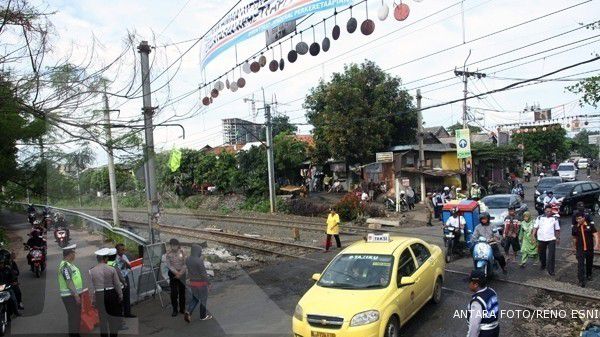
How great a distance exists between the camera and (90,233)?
23.9 metres

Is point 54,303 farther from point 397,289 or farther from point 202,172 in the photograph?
point 202,172

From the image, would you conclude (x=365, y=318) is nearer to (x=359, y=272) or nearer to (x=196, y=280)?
(x=359, y=272)

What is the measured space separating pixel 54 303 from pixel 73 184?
286 cm

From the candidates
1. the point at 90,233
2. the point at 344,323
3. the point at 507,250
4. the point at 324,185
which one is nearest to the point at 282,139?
the point at 324,185

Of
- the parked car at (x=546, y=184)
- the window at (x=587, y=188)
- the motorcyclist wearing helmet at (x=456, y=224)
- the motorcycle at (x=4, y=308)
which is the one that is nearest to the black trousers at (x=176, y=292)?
the motorcycle at (x=4, y=308)

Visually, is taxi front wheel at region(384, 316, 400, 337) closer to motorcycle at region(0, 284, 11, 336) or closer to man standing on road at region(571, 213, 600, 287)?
man standing on road at region(571, 213, 600, 287)

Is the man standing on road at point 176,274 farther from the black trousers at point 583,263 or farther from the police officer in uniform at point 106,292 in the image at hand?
the black trousers at point 583,263

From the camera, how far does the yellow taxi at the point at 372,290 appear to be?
6.66 metres

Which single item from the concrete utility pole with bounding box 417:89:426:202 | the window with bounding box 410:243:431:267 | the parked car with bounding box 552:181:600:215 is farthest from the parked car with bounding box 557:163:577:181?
the window with bounding box 410:243:431:267

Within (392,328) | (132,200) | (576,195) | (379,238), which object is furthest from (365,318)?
(132,200)

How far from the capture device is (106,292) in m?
8.14

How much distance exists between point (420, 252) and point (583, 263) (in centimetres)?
380

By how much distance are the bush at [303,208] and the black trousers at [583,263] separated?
19390mm

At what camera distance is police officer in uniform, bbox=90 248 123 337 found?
8070mm
